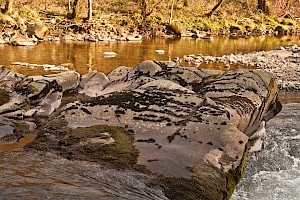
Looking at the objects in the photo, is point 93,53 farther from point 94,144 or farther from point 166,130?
point 94,144

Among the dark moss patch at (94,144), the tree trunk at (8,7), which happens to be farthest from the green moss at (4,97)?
the tree trunk at (8,7)

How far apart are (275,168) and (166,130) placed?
95.9 inches

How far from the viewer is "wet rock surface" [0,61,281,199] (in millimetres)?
4543

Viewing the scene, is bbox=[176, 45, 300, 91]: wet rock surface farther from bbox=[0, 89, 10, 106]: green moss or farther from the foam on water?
bbox=[0, 89, 10, 106]: green moss

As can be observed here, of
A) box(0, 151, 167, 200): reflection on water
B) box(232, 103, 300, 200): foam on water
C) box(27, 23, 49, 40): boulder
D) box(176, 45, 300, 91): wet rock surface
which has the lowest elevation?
box(232, 103, 300, 200): foam on water

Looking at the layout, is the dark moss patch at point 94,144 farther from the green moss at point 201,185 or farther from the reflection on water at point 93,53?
the reflection on water at point 93,53

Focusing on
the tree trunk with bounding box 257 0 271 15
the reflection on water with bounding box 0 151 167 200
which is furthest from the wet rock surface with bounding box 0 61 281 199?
the tree trunk with bounding box 257 0 271 15

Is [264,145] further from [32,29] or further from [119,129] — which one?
[32,29]

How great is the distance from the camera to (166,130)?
17.9 feet

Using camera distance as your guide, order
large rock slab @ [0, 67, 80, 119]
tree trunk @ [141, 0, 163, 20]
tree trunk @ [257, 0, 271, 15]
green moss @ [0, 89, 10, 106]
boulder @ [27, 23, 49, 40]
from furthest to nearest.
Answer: tree trunk @ [257, 0, 271, 15], tree trunk @ [141, 0, 163, 20], boulder @ [27, 23, 49, 40], green moss @ [0, 89, 10, 106], large rock slab @ [0, 67, 80, 119]

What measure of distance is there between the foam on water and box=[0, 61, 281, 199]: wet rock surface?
1.62 ft

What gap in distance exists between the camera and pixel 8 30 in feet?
74.0

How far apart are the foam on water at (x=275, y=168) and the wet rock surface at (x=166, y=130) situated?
1.62ft

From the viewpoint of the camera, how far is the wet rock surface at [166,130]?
4.54 m
